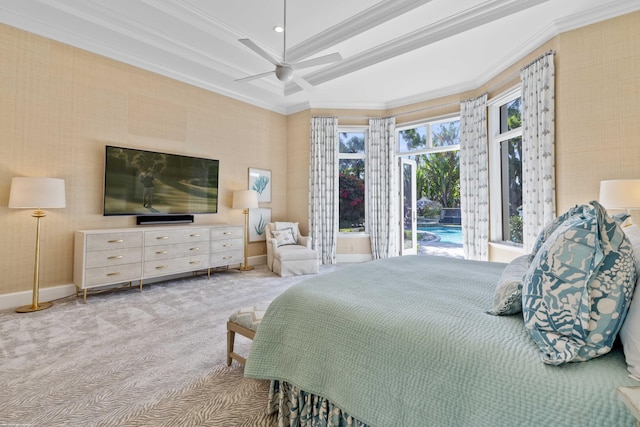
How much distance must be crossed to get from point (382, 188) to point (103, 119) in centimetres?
458

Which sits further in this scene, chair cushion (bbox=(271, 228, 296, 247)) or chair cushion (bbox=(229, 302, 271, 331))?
chair cushion (bbox=(271, 228, 296, 247))

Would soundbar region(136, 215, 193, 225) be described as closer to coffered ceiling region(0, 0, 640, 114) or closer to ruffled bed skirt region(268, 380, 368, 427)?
coffered ceiling region(0, 0, 640, 114)

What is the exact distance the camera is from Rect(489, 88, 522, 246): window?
4.20 metres

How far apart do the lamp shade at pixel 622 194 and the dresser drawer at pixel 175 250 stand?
4.64m

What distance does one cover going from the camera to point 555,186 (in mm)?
3344

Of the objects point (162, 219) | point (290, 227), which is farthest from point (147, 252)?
point (290, 227)

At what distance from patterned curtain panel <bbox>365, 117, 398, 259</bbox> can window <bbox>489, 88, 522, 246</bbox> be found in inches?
67.1

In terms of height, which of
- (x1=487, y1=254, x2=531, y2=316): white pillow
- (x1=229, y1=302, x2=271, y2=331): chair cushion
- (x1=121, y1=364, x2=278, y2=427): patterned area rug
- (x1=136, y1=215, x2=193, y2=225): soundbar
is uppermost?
(x1=136, y1=215, x2=193, y2=225): soundbar

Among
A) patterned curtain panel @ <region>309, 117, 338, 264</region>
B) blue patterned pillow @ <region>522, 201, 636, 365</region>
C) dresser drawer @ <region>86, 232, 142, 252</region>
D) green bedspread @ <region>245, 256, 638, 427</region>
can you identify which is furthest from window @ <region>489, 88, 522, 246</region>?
dresser drawer @ <region>86, 232, 142, 252</region>

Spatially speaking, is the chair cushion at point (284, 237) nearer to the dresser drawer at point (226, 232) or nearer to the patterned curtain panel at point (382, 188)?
the dresser drawer at point (226, 232)

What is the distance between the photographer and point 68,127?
11.2 feet

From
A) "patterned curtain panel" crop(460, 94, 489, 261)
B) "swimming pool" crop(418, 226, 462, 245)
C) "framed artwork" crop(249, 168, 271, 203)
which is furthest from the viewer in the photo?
"swimming pool" crop(418, 226, 462, 245)

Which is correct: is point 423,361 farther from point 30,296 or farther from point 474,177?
point 474,177

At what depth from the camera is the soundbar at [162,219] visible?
3967 millimetres
